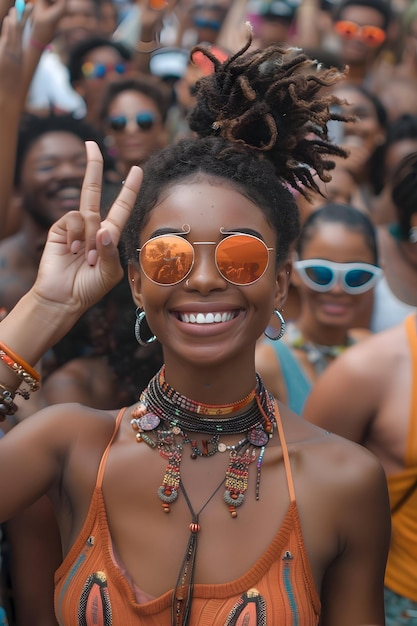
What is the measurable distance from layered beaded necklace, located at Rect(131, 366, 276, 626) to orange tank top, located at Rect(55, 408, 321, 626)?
0.48 feet

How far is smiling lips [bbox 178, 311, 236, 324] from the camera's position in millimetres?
2205

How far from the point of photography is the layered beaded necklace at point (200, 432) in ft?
7.41

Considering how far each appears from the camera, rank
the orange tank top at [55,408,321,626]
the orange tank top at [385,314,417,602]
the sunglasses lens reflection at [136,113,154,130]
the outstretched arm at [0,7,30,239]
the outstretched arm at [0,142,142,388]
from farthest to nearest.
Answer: the sunglasses lens reflection at [136,113,154,130], the outstretched arm at [0,7,30,239], the orange tank top at [385,314,417,602], the outstretched arm at [0,142,142,388], the orange tank top at [55,408,321,626]

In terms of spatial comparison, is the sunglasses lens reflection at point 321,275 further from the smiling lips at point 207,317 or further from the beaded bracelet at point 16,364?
the beaded bracelet at point 16,364

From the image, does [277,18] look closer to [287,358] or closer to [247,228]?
[287,358]

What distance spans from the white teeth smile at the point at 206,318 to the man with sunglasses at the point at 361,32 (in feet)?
18.3

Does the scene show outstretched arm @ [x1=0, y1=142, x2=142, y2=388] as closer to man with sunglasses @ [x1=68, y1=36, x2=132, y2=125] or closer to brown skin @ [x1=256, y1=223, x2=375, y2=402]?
brown skin @ [x1=256, y1=223, x2=375, y2=402]

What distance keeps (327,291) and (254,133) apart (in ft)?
6.19

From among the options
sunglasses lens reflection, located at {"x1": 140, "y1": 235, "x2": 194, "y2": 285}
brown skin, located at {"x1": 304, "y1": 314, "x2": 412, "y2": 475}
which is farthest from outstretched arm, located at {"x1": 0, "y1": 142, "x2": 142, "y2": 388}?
brown skin, located at {"x1": 304, "y1": 314, "x2": 412, "y2": 475}

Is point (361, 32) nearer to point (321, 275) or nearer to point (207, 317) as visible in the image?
point (321, 275)

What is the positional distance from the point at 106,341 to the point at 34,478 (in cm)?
155

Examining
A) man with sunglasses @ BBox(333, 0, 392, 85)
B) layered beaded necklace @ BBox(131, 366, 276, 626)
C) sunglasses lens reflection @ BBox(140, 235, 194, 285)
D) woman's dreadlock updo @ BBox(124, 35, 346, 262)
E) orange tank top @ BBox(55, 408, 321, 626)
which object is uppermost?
woman's dreadlock updo @ BBox(124, 35, 346, 262)

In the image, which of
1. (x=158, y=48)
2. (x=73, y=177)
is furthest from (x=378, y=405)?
(x=158, y=48)

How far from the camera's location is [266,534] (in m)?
2.21
